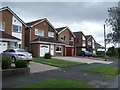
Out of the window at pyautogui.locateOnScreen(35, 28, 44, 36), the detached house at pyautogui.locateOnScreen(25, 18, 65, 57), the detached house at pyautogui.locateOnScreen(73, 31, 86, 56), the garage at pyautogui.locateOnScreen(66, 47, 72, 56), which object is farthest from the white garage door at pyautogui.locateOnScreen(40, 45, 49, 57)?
the detached house at pyautogui.locateOnScreen(73, 31, 86, 56)

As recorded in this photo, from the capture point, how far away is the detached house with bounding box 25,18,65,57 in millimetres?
25938

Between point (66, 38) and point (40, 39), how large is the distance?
11.9 meters

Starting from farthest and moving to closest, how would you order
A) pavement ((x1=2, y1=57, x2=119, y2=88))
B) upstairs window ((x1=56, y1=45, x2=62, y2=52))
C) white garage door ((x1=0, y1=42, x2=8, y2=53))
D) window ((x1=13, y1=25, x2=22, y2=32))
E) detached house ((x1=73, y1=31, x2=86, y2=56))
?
detached house ((x1=73, y1=31, x2=86, y2=56)), upstairs window ((x1=56, y1=45, x2=62, y2=52)), window ((x1=13, y1=25, x2=22, y2=32)), white garage door ((x1=0, y1=42, x2=8, y2=53)), pavement ((x1=2, y1=57, x2=119, y2=88))

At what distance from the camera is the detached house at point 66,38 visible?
113 ft

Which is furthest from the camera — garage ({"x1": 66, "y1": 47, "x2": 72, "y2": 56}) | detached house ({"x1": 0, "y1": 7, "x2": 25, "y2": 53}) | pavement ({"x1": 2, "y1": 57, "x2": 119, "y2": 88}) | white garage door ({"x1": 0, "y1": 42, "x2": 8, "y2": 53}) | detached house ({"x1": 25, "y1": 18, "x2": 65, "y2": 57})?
garage ({"x1": 66, "y1": 47, "x2": 72, "y2": 56})

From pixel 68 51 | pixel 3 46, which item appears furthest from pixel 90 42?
pixel 3 46

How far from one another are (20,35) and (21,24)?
6.60 feet

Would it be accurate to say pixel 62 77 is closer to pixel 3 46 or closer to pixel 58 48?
pixel 3 46

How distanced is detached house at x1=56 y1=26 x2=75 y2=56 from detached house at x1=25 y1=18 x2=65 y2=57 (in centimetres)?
293

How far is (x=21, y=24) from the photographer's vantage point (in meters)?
25.3

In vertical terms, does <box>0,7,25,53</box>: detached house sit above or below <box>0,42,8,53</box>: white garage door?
above

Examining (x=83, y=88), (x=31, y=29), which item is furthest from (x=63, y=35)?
(x=83, y=88)

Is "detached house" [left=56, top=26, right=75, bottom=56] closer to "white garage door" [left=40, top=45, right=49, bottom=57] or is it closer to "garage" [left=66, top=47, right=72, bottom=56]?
"garage" [left=66, top=47, right=72, bottom=56]

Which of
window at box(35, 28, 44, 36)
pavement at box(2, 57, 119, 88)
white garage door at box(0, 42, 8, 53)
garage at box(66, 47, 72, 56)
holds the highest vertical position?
window at box(35, 28, 44, 36)
